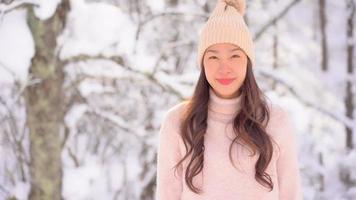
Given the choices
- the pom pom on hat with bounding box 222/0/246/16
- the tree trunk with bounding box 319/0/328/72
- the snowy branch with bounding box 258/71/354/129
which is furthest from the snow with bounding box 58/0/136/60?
the tree trunk with bounding box 319/0/328/72

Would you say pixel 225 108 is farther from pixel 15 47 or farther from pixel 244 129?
pixel 15 47

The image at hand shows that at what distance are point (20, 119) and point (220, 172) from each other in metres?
3.23

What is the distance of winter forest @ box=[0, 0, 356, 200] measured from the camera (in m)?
3.76

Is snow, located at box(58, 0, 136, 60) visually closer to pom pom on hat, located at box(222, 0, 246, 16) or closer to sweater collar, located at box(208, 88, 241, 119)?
pom pom on hat, located at box(222, 0, 246, 16)

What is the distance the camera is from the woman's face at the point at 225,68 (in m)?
1.88

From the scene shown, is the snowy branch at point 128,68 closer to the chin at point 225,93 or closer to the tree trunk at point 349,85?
the chin at point 225,93

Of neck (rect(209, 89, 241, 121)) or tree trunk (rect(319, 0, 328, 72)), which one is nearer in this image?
neck (rect(209, 89, 241, 121))

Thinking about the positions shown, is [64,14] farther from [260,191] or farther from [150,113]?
[260,191]

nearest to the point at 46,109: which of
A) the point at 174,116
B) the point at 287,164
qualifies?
the point at 174,116

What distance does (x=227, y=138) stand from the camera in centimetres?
190

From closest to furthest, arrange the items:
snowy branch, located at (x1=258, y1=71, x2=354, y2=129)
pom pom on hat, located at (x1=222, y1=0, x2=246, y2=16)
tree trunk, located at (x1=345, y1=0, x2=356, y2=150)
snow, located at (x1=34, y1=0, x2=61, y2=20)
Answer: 1. pom pom on hat, located at (x1=222, y1=0, x2=246, y2=16)
2. snow, located at (x1=34, y1=0, x2=61, y2=20)
3. snowy branch, located at (x1=258, y1=71, x2=354, y2=129)
4. tree trunk, located at (x1=345, y1=0, x2=356, y2=150)

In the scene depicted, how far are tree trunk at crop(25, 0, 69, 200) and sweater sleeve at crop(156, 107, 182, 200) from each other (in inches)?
82.1

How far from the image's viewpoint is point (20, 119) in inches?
189

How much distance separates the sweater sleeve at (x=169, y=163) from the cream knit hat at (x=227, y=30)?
246 mm
